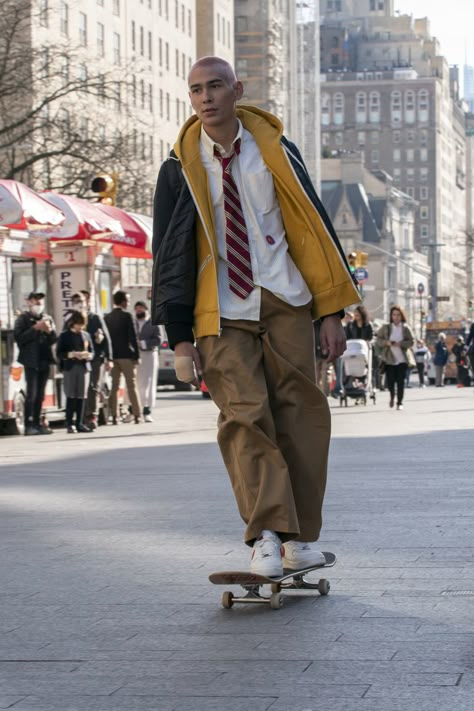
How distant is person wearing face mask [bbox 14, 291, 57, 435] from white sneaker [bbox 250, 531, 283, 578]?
14665 millimetres

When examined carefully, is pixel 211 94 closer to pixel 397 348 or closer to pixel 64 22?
pixel 397 348

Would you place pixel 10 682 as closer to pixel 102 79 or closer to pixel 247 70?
pixel 102 79

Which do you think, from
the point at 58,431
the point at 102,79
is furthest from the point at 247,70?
the point at 58,431

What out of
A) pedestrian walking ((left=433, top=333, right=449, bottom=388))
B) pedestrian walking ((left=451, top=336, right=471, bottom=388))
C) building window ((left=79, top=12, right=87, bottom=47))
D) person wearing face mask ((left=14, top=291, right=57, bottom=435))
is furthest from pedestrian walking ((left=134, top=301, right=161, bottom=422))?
building window ((left=79, top=12, right=87, bottom=47))

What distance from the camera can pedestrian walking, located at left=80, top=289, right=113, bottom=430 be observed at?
2217cm

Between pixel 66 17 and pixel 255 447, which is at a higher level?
pixel 66 17

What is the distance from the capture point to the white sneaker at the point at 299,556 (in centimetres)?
641

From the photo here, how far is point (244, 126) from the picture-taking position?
21.3ft

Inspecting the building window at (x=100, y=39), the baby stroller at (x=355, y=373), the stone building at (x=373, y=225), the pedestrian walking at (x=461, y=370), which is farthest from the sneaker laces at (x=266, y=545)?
the stone building at (x=373, y=225)

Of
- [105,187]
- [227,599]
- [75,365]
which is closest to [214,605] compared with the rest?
[227,599]

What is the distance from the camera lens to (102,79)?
39.5m

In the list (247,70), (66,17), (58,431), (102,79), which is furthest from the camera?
(247,70)

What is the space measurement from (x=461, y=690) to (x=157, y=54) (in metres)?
93.7

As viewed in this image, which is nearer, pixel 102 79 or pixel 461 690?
pixel 461 690
